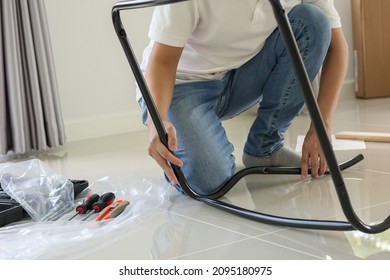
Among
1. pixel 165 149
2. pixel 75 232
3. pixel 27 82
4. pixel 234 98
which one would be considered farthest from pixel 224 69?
pixel 27 82

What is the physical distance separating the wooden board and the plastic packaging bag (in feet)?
3.57

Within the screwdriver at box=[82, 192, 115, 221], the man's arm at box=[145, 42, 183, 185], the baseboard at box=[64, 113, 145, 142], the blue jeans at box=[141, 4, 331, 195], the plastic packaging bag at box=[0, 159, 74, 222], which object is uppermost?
the man's arm at box=[145, 42, 183, 185]

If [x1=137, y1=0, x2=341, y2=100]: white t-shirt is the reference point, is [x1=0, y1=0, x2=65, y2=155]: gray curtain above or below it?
below

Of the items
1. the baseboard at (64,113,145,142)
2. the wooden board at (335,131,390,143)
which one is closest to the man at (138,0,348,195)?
the wooden board at (335,131,390,143)

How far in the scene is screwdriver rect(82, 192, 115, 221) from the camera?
178 centimetres

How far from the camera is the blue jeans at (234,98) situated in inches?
71.7

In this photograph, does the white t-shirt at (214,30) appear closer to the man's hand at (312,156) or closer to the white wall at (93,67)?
the man's hand at (312,156)

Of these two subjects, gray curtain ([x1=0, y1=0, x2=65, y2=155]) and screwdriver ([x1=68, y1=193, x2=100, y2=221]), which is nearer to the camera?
screwdriver ([x1=68, y1=193, x2=100, y2=221])

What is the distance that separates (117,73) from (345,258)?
218 centimetres

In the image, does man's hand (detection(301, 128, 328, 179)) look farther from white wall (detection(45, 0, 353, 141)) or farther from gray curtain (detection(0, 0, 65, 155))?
white wall (detection(45, 0, 353, 141))
